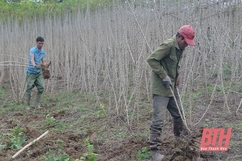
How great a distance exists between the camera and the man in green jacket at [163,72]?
3.41 meters

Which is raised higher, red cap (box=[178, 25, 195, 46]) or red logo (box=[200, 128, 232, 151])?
red cap (box=[178, 25, 195, 46])

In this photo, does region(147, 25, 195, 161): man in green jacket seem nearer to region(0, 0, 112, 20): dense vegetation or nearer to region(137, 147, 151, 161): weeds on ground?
region(137, 147, 151, 161): weeds on ground

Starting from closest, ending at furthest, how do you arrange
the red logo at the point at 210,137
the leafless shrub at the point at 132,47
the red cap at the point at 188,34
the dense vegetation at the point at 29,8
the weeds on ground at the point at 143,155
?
the red logo at the point at 210,137, the red cap at the point at 188,34, the weeds on ground at the point at 143,155, the leafless shrub at the point at 132,47, the dense vegetation at the point at 29,8

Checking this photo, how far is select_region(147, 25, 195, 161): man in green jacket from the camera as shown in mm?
3414

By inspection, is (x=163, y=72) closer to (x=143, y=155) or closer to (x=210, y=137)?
(x=210, y=137)

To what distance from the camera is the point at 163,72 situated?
3.41m

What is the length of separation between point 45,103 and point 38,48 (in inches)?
60.0

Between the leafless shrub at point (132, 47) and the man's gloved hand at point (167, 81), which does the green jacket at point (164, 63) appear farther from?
the leafless shrub at point (132, 47)

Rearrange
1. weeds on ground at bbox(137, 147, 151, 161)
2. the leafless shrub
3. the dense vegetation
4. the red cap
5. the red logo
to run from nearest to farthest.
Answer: the red logo < the red cap < weeds on ground at bbox(137, 147, 151, 161) < the leafless shrub < the dense vegetation

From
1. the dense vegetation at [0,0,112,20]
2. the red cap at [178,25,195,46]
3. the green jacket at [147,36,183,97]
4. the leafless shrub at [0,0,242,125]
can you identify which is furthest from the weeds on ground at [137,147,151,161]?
the dense vegetation at [0,0,112,20]

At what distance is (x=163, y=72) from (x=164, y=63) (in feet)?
0.68

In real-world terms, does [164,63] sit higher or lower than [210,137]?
higher

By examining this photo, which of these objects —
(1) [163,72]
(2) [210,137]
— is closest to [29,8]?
(1) [163,72]

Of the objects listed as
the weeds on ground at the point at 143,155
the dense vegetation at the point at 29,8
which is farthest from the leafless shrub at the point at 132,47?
the dense vegetation at the point at 29,8
